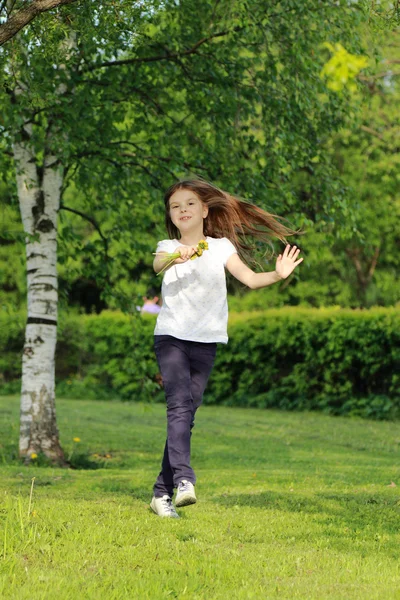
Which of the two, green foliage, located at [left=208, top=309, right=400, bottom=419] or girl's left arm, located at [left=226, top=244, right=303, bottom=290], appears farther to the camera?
green foliage, located at [left=208, top=309, right=400, bottom=419]

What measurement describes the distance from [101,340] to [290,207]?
1235 cm

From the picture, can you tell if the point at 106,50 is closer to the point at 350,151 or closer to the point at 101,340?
the point at 101,340

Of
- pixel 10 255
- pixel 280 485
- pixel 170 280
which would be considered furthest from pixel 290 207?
pixel 10 255

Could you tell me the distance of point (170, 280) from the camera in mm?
5660

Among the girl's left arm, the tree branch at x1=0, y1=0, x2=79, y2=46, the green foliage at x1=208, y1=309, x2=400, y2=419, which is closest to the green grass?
the girl's left arm

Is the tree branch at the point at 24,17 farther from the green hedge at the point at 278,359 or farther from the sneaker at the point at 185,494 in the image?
the green hedge at the point at 278,359

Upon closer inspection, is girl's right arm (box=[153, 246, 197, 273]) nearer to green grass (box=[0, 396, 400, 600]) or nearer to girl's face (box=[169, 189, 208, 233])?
girl's face (box=[169, 189, 208, 233])

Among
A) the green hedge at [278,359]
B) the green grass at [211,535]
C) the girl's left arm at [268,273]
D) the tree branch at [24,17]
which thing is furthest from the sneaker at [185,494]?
the green hedge at [278,359]

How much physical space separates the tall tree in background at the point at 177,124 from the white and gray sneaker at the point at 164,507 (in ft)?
15.0

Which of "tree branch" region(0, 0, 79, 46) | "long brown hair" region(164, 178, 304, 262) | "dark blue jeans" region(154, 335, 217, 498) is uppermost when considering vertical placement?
"tree branch" region(0, 0, 79, 46)

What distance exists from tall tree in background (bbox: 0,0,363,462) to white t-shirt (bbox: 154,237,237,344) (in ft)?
13.0

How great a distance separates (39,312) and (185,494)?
5314mm

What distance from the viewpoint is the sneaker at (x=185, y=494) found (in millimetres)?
5270

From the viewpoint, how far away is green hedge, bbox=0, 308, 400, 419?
1670 cm
